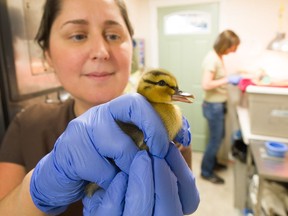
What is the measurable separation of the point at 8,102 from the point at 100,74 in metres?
0.54

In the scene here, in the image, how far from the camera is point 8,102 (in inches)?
40.2

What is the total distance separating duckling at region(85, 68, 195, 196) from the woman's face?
Answer: 6.7 inches

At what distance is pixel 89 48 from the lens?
27.8 inches

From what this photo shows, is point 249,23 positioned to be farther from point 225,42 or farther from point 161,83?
point 161,83

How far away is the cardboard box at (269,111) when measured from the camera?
1.61 meters

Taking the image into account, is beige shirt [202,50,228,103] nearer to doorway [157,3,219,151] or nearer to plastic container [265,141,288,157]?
doorway [157,3,219,151]

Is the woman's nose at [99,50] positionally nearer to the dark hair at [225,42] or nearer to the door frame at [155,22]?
the dark hair at [225,42]

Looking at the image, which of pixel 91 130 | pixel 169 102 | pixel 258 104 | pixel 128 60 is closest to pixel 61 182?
pixel 91 130

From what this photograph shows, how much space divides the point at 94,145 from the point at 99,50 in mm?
294

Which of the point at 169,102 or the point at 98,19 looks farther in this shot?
the point at 98,19

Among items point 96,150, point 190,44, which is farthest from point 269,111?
point 190,44

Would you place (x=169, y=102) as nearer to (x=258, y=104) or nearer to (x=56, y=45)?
(x=56, y=45)

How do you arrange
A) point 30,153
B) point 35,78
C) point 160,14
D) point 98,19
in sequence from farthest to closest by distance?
1. point 160,14
2. point 35,78
3. point 30,153
4. point 98,19

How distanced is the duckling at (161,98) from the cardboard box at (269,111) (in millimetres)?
1267
